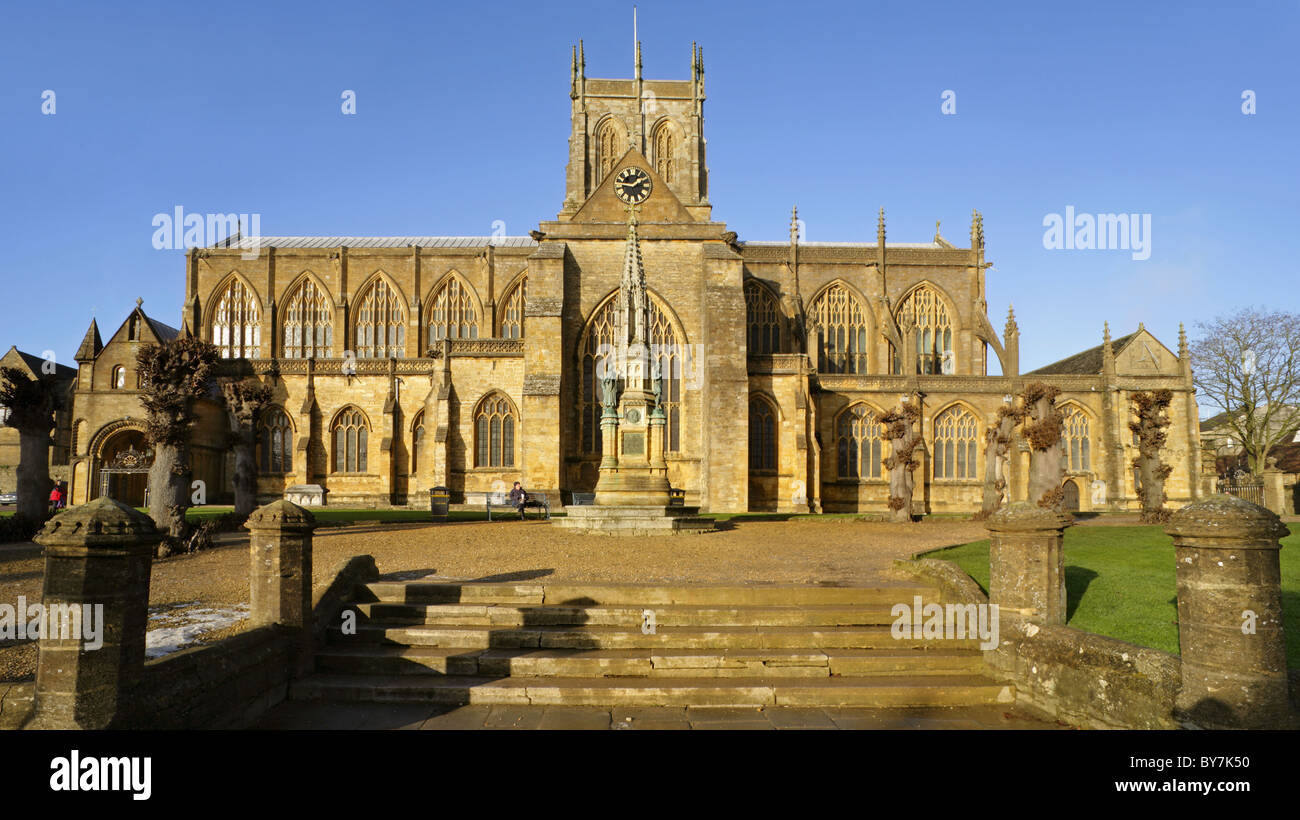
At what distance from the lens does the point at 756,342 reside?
40.6 m

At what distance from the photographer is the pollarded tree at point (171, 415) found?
1496 cm

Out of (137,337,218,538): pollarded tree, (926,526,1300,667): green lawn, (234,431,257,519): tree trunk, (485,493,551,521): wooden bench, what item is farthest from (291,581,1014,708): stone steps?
(485,493,551,521): wooden bench

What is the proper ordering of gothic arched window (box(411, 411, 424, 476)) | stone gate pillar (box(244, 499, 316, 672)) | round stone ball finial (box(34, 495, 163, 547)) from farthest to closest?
gothic arched window (box(411, 411, 424, 476)), stone gate pillar (box(244, 499, 316, 672)), round stone ball finial (box(34, 495, 163, 547))

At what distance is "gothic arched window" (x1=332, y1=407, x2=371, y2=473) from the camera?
3597 cm

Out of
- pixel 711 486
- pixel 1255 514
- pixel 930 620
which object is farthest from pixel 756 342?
pixel 1255 514

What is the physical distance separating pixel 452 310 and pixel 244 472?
73.6ft

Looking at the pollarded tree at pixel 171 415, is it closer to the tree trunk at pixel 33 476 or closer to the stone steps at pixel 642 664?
the tree trunk at pixel 33 476

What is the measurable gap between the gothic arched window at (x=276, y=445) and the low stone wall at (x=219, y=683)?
32916 millimetres

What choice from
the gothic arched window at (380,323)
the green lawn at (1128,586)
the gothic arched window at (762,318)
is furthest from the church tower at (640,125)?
the green lawn at (1128,586)

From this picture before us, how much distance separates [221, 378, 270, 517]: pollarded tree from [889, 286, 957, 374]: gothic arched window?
110 feet

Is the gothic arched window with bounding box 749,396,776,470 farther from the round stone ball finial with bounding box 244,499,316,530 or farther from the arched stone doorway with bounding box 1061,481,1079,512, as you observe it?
the round stone ball finial with bounding box 244,499,316,530

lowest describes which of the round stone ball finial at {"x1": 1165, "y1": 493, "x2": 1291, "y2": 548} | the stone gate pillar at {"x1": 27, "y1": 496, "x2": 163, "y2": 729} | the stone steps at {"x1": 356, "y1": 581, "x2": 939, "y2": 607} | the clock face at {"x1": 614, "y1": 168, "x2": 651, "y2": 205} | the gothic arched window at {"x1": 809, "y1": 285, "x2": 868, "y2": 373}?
the stone steps at {"x1": 356, "y1": 581, "x2": 939, "y2": 607}

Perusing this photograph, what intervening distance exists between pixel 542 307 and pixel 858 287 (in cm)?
2072
